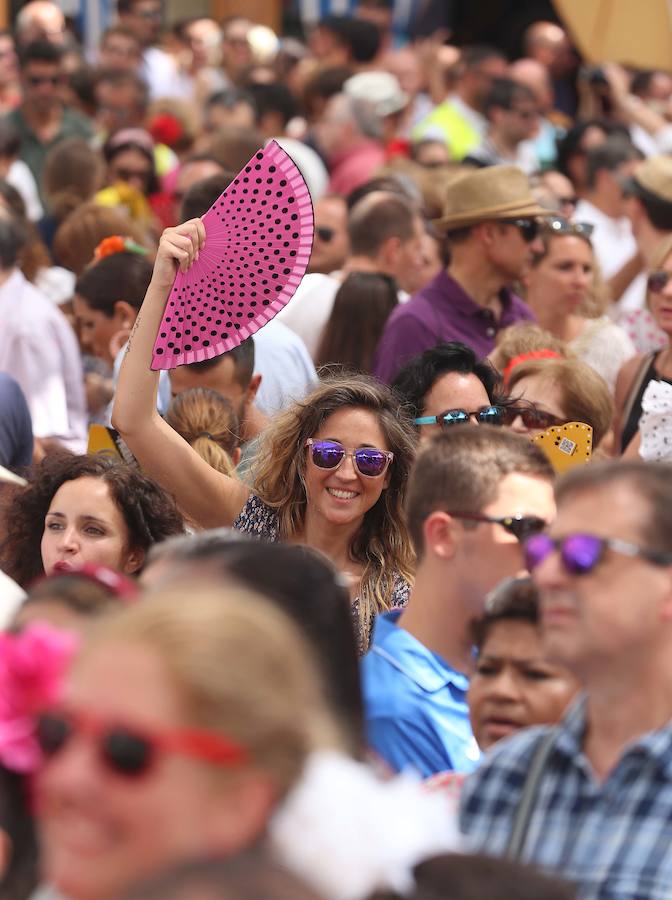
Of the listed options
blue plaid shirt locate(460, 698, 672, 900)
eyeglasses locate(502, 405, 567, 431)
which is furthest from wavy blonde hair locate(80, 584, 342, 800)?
eyeglasses locate(502, 405, 567, 431)

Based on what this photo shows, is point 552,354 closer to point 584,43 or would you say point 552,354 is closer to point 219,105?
point 219,105

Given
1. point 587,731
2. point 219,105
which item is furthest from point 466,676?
point 219,105

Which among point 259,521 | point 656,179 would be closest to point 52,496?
point 259,521

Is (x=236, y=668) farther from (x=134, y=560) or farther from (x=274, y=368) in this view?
(x=274, y=368)

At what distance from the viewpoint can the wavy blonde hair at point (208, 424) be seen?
4.62m

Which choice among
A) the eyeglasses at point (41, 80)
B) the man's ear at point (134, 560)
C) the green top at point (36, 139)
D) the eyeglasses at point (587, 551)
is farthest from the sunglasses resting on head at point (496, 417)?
the eyeglasses at point (41, 80)

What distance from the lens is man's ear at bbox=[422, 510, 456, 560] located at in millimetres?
3174

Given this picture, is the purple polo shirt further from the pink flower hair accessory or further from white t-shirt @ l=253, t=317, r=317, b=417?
the pink flower hair accessory

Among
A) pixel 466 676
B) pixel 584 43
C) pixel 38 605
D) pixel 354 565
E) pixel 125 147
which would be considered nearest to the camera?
pixel 38 605

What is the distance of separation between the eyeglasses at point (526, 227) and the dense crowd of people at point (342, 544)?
0.05 ft

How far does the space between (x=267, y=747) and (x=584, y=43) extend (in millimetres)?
11490

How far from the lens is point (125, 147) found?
350 inches

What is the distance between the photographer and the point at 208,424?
472 cm

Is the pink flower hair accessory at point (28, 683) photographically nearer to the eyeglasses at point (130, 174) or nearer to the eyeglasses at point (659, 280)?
the eyeglasses at point (659, 280)
